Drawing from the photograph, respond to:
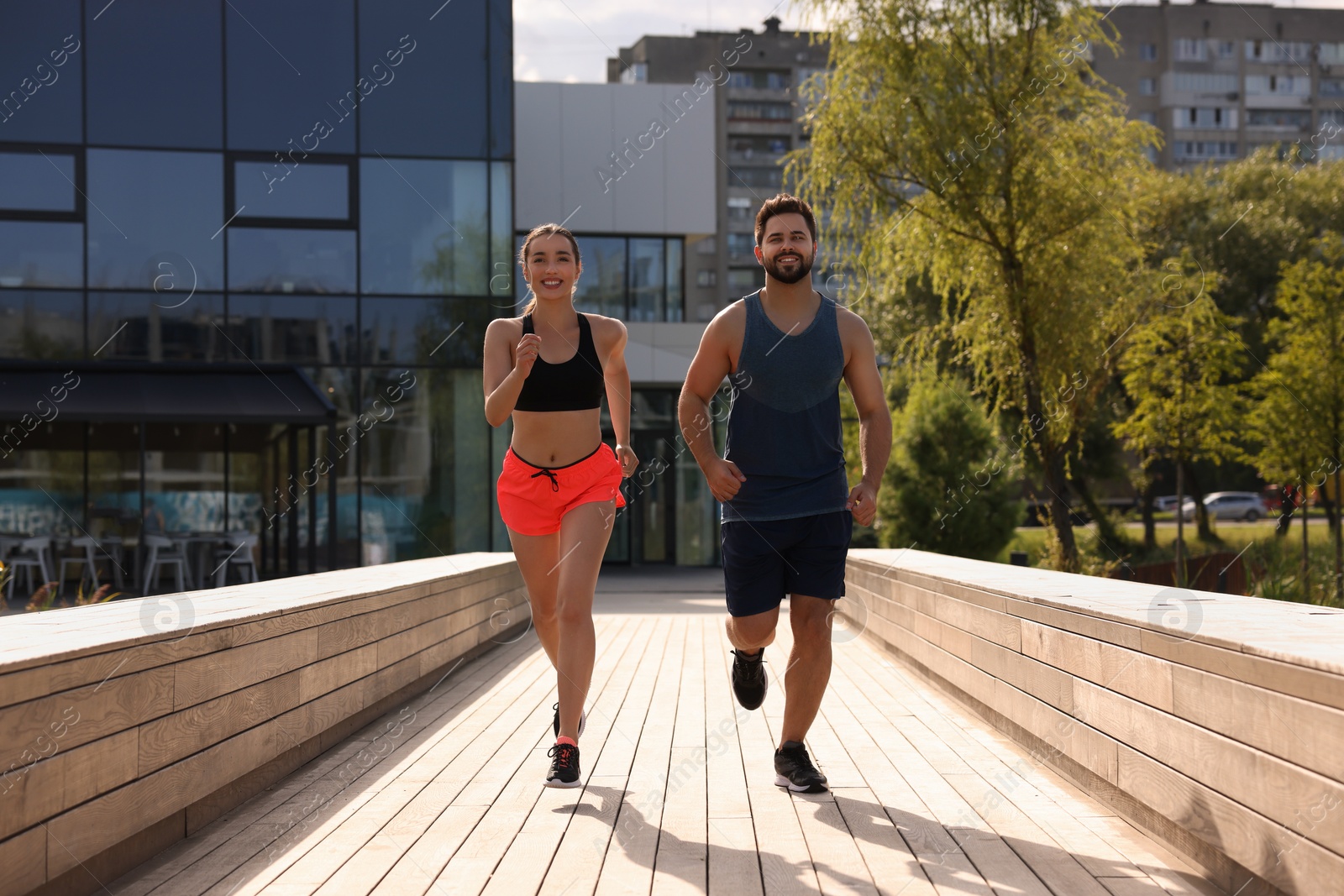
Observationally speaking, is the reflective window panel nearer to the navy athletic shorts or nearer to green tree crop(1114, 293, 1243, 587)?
green tree crop(1114, 293, 1243, 587)

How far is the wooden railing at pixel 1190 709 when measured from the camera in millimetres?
2531

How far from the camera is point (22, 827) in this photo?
2607 mm

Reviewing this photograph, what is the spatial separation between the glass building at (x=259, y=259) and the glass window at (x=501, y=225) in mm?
86

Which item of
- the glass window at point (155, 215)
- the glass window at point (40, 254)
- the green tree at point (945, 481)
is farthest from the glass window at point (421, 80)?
the green tree at point (945, 481)

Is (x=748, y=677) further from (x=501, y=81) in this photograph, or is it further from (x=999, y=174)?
(x=501, y=81)

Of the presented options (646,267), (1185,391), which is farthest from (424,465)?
(1185,391)

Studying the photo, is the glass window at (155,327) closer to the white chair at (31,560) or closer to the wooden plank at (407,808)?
the white chair at (31,560)

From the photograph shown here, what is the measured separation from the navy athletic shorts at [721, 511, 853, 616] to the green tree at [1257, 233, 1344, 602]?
1174 cm

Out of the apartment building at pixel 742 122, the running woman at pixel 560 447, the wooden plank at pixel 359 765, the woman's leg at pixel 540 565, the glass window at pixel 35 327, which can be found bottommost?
the wooden plank at pixel 359 765

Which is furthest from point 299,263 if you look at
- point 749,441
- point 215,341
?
point 749,441

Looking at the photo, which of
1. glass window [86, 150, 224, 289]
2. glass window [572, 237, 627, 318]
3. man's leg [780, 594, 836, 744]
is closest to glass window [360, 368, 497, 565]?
glass window [86, 150, 224, 289]

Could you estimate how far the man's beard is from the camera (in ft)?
13.6

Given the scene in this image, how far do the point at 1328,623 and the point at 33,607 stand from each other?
8559mm

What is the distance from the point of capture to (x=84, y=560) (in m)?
15.7
